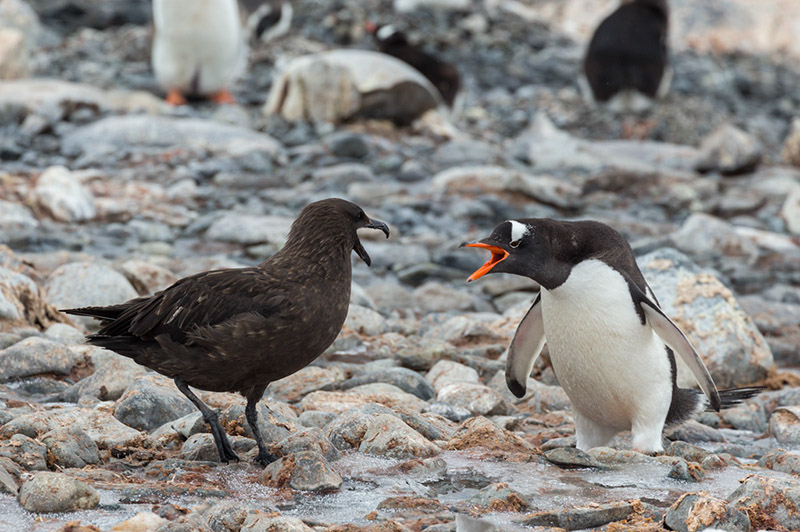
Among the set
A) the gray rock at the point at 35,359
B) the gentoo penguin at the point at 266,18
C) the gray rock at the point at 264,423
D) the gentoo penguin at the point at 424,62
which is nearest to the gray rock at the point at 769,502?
the gray rock at the point at 264,423

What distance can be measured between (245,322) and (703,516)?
4.89 ft

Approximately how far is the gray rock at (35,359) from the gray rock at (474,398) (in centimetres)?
166

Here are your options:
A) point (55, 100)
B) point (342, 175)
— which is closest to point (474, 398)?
point (342, 175)

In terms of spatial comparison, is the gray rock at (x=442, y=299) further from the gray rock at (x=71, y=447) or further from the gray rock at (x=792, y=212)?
the gray rock at (x=792, y=212)

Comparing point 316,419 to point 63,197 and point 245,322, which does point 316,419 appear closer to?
point 245,322

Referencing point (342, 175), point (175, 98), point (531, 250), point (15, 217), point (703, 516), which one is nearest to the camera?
point (703, 516)

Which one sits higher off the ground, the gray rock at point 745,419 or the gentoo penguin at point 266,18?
the gray rock at point 745,419

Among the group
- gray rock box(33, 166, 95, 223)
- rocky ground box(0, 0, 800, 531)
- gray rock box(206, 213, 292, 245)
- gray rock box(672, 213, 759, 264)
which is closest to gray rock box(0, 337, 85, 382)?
rocky ground box(0, 0, 800, 531)

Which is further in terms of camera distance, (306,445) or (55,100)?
(55,100)

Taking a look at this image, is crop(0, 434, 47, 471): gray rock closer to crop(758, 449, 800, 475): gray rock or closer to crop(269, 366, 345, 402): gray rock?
crop(269, 366, 345, 402): gray rock

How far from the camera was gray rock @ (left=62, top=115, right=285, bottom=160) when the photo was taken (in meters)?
10.8

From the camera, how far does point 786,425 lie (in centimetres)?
471

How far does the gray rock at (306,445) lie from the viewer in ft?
11.5

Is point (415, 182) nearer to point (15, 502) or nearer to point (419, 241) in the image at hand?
point (419, 241)
